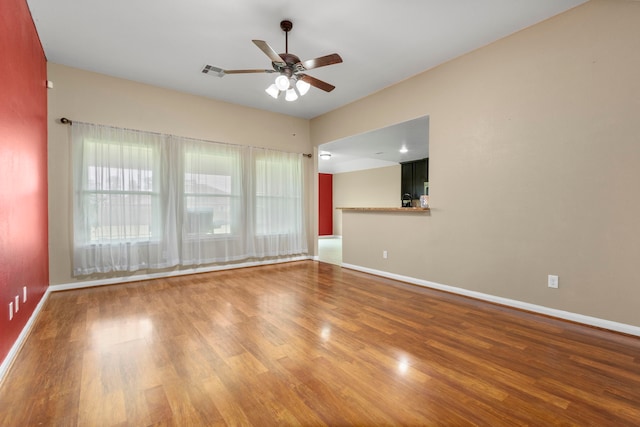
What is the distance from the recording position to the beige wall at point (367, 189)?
364 inches

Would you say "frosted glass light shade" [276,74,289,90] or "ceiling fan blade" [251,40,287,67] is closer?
"ceiling fan blade" [251,40,287,67]

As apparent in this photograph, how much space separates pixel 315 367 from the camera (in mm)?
1902

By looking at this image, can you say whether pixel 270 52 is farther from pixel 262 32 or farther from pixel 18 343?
pixel 18 343

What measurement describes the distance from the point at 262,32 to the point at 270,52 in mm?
745

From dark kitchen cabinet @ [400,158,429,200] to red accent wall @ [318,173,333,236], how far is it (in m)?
3.02

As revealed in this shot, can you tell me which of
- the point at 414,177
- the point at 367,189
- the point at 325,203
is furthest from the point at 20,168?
the point at 325,203

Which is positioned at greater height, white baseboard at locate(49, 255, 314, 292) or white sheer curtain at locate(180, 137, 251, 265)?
white sheer curtain at locate(180, 137, 251, 265)

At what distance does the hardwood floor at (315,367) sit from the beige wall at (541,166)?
0.47 m

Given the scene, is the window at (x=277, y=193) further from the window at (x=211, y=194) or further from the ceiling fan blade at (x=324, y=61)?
the ceiling fan blade at (x=324, y=61)

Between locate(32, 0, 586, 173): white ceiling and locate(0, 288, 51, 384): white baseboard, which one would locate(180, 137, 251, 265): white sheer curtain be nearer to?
locate(32, 0, 586, 173): white ceiling

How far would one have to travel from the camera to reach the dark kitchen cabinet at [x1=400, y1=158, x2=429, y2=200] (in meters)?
8.34

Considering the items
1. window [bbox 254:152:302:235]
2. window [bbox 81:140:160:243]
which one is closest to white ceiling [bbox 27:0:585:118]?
window [bbox 81:140:160:243]

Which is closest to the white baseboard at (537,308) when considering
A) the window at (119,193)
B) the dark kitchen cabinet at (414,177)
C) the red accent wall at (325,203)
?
the window at (119,193)

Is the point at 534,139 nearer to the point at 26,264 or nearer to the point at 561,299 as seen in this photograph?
the point at 561,299
